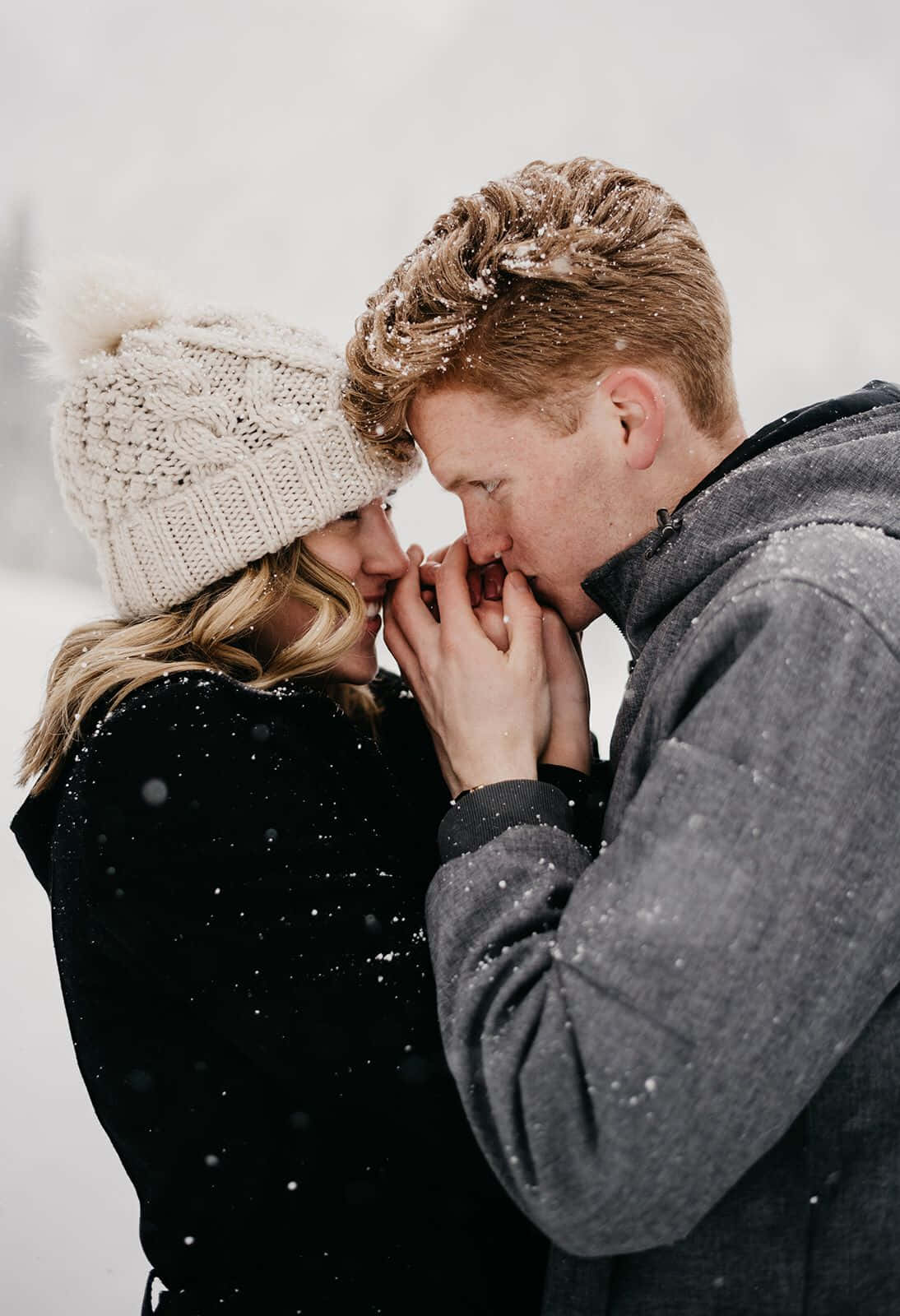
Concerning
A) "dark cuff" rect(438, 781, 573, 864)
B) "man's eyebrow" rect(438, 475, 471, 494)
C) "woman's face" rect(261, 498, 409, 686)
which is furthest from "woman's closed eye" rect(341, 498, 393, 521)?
"dark cuff" rect(438, 781, 573, 864)

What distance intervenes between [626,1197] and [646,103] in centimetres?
5689

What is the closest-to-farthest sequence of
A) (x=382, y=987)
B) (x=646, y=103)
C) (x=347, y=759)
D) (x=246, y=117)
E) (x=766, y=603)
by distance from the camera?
1. (x=766, y=603)
2. (x=382, y=987)
3. (x=347, y=759)
4. (x=246, y=117)
5. (x=646, y=103)

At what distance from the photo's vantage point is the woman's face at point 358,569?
2064 mm

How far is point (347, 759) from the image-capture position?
189cm

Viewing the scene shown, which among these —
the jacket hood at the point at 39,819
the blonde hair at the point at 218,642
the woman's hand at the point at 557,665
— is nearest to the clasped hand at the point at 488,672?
the woman's hand at the point at 557,665

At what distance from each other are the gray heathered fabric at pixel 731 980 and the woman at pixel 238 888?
25cm

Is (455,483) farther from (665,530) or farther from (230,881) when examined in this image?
(230,881)

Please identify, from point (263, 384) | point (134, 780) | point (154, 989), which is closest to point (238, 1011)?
point (154, 989)

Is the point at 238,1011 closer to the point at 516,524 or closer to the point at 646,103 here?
the point at 516,524

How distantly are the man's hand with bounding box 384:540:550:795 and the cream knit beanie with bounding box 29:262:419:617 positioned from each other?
29 cm

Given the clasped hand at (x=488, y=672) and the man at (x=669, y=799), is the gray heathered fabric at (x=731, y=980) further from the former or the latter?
the clasped hand at (x=488, y=672)

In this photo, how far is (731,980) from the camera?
102cm

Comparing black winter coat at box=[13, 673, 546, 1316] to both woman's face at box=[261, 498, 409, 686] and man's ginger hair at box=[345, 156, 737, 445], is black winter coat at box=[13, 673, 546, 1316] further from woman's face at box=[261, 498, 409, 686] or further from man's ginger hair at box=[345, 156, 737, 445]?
man's ginger hair at box=[345, 156, 737, 445]

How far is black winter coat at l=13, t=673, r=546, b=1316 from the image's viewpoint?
1.47 metres
